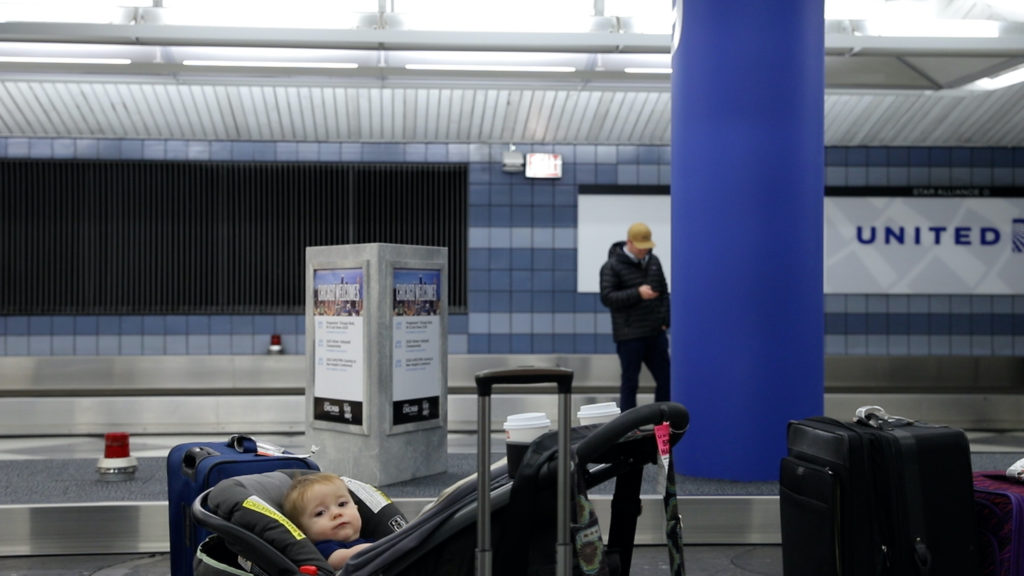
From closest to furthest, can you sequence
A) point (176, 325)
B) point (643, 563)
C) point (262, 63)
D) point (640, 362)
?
point (643, 563)
point (640, 362)
point (262, 63)
point (176, 325)

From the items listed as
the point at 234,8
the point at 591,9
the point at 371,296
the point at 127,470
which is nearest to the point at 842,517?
the point at 371,296

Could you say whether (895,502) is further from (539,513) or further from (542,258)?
(542,258)

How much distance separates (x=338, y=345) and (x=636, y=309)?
100 inches

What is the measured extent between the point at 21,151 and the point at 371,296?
6726 mm

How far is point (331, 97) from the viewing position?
11133 millimetres

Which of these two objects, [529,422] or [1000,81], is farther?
[1000,81]

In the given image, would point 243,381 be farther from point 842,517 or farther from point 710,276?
point 842,517

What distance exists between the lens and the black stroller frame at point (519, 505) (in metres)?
2.66

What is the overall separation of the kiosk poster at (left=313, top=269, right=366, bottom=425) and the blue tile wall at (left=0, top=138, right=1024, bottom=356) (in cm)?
490

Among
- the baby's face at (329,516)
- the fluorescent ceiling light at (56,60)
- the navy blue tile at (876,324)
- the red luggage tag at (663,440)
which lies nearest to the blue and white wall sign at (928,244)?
the navy blue tile at (876,324)

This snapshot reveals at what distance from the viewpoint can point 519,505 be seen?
107 inches

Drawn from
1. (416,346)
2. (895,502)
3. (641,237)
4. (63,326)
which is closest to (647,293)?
(641,237)

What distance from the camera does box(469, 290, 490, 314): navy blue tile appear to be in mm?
11992

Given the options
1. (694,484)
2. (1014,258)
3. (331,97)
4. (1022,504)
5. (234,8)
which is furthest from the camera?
(1014,258)
